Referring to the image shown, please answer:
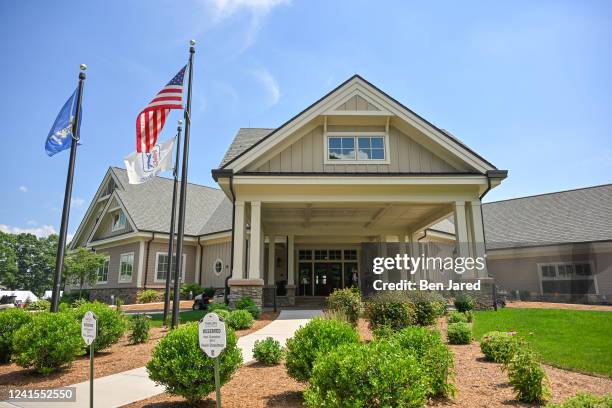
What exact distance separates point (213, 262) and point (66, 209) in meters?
13.9

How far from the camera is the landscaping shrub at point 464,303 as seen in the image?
1201 centimetres

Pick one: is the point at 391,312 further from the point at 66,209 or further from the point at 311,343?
the point at 66,209

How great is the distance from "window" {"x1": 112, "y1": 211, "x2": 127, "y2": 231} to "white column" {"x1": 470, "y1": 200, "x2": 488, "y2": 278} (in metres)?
20.2

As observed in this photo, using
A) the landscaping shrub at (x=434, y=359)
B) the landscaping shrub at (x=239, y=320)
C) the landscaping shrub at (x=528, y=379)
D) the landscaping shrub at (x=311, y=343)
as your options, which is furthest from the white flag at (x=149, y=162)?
the landscaping shrub at (x=528, y=379)

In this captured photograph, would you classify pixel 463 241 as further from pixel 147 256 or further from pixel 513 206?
pixel 147 256

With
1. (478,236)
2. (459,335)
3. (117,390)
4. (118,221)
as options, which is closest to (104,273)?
(118,221)

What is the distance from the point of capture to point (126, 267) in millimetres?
23156

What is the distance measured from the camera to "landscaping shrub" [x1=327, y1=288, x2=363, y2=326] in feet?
31.2

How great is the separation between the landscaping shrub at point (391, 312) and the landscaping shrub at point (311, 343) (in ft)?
11.8

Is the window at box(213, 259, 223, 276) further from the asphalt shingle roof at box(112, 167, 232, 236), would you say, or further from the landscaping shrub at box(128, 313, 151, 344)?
the landscaping shrub at box(128, 313, 151, 344)

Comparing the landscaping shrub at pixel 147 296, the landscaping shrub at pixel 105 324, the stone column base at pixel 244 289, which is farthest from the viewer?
the landscaping shrub at pixel 147 296

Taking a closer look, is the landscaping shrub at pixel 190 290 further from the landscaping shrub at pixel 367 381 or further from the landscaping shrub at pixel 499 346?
the landscaping shrub at pixel 367 381

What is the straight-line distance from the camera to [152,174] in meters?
10.9

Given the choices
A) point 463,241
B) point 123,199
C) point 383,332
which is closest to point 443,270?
point 463,241
